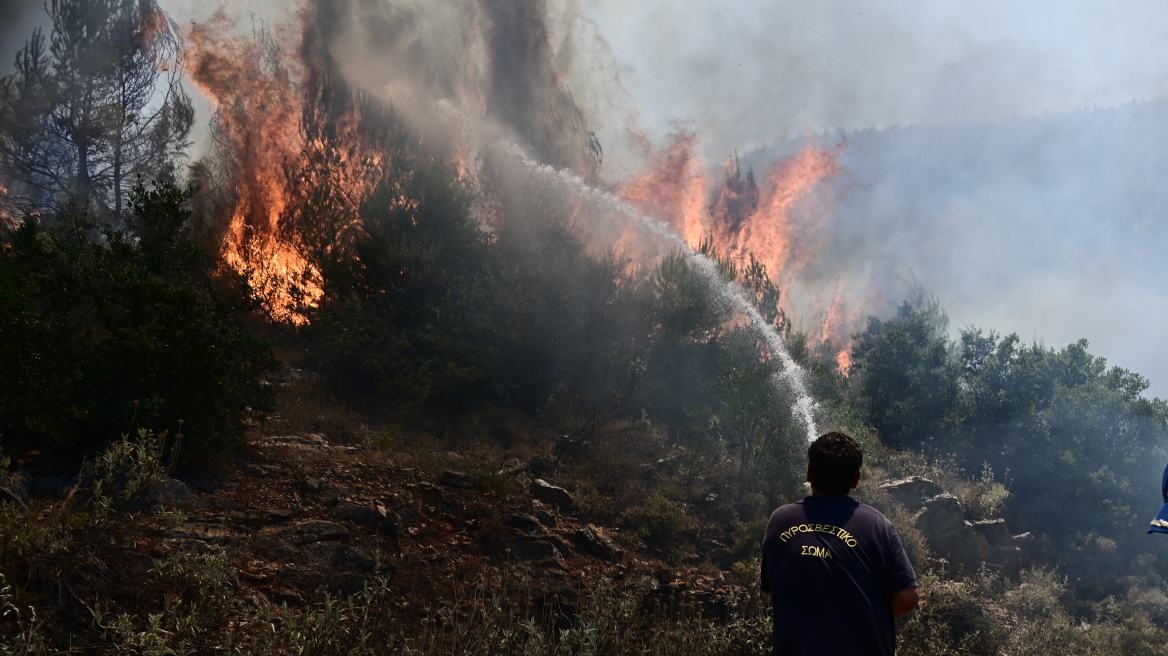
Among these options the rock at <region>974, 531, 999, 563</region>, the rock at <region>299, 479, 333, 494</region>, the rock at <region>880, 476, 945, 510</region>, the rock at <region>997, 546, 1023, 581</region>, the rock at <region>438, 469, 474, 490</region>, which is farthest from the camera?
the rock at <region>880, 476, 945, 510</region>

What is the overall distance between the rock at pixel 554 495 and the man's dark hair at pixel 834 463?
908 centimetres

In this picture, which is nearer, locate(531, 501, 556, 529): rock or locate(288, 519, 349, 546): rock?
locate(288, 519, 349, 546): rock

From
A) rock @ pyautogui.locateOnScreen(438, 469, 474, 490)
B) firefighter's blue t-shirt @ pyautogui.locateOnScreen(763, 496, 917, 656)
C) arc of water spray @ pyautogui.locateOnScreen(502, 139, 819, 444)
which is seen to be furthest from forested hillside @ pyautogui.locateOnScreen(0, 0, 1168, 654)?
firefighter's blue t-shirt @ pyautogui.locateOnScreen(763, 496, 917, 656)

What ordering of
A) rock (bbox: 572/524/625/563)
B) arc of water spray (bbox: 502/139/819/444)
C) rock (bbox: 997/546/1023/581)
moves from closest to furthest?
1. rock (bbox: 572/524/625/563)
2. rock (bbox: 997/546/1023/581)
3. arc of water spray (bbox: 502/139/819/444)

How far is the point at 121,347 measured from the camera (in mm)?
8320

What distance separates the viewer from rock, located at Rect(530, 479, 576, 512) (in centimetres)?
1184

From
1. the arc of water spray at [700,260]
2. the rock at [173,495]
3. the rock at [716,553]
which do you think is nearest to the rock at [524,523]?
the rock at [716,553]

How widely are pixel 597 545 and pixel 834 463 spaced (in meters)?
7.84

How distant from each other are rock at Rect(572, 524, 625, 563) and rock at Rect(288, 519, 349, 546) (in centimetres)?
387

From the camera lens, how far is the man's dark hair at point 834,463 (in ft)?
10.3

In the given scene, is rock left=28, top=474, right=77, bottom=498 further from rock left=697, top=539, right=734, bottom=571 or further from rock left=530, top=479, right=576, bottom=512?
rock left=697, top=539, right=734, bottom=571

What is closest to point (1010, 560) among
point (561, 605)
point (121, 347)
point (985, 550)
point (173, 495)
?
point (985, 550)

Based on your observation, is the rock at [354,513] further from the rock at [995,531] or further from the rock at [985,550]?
the rock at [995,531]

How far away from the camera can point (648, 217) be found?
30609 mm
